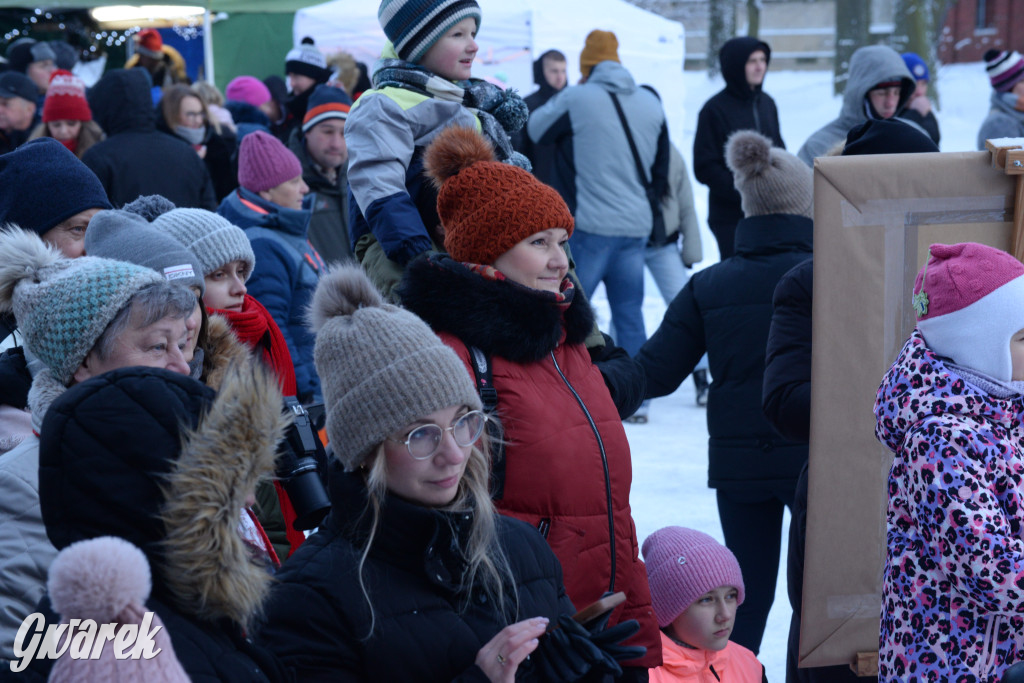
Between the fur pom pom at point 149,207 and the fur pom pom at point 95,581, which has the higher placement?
the fur pom pom at point 95,581

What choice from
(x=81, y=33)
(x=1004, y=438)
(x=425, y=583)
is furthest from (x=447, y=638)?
(x=81, y=33)

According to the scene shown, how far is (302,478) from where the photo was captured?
2082 millimetres

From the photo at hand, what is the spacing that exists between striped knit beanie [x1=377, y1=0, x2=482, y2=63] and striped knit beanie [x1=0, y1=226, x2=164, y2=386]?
1227 millimetres

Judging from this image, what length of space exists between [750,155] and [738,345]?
1.98ft

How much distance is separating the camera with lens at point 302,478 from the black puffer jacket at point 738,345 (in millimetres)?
1529

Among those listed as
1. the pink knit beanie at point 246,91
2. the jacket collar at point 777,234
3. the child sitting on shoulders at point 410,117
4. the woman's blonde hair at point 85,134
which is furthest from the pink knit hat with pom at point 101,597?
the pink knit beanie at point 246,91

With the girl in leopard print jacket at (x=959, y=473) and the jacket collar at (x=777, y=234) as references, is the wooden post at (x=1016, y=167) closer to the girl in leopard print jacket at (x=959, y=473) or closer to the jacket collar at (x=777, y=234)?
the girl in leopard print jacket at (x=959, y=473)

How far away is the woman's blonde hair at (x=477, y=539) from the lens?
5.94 ft

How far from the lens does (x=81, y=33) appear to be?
1536cm

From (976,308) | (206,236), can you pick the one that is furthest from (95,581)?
(206,236)

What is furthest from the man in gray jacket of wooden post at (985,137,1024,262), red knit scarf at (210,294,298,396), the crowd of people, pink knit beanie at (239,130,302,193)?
wooden post at (985,137,1024,262)

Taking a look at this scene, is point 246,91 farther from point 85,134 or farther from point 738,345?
point 738,345

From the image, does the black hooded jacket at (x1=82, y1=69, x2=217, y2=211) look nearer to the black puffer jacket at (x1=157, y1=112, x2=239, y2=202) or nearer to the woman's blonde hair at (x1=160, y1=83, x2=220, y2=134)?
the woman's blonde hair at (x1=160, y1=83, x2=220, y2=134)

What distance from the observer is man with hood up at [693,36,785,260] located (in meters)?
6.86
